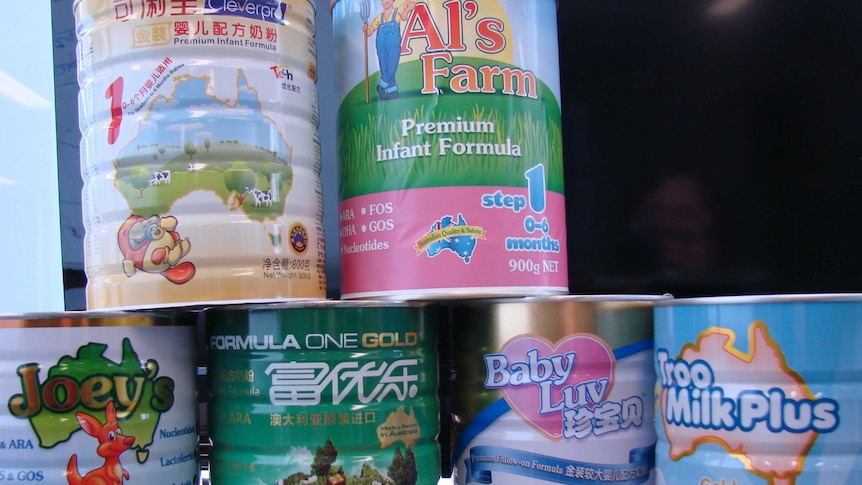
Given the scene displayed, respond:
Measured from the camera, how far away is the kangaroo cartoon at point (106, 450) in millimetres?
1183

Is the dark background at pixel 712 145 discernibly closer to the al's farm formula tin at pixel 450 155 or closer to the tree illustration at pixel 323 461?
the al's farm formula tin at pixel 450 155

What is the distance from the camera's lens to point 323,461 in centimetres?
124

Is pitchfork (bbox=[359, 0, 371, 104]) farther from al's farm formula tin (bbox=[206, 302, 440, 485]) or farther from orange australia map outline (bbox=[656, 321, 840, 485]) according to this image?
orange australia map outline (bbox=[656, 321, 840, 485])

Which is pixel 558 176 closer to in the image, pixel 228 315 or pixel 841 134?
pixel 228 315

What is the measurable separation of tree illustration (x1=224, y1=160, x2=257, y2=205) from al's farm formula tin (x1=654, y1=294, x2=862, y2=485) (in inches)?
27.6

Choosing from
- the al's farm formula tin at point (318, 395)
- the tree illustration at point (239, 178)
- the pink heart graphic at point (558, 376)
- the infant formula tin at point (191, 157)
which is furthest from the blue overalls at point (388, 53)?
the pink heart graphic at point (558, 376)

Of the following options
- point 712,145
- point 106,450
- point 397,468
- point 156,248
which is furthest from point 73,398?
point 712,145

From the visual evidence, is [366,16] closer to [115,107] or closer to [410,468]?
[115,107]

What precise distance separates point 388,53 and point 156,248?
1.60ft

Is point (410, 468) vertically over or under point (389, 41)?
under

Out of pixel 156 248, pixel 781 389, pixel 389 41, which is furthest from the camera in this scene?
pixel 389 41

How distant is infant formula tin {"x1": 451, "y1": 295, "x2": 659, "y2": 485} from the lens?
4.20 ft

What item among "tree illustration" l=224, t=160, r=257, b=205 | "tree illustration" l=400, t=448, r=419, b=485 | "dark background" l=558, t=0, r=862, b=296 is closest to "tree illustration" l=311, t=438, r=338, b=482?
"tree illustration" l=400, t=448, r=419, b=485

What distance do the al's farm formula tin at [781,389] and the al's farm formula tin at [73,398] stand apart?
86 centimetres
